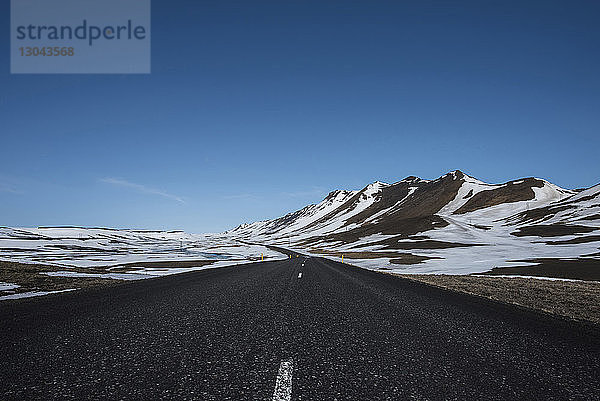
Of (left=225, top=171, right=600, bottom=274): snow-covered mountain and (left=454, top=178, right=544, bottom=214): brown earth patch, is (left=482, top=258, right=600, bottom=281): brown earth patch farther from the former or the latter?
(left=454, top=178, right=544, bottom=214): brown earth patch

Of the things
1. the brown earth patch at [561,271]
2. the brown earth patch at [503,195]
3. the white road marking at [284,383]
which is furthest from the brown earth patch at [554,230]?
the white road marking at [284,383]

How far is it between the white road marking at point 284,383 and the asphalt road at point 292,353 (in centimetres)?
3

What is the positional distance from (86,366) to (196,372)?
1.74 meters

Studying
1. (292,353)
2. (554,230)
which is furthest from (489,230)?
(292,353)

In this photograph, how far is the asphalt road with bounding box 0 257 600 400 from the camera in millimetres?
4371

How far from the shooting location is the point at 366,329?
766 cm

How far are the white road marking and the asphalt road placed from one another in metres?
0.03

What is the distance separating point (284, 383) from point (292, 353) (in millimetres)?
1367

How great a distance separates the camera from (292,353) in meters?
5.82

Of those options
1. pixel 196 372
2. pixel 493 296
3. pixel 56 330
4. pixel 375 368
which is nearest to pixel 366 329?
pixel 375 368

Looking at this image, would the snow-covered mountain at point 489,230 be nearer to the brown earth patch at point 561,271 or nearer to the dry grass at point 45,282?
the brown earth patch at point 561,271

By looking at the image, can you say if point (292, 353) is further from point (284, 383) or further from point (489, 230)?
point (489, 230)

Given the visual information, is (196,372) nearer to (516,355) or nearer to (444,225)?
(516,355)

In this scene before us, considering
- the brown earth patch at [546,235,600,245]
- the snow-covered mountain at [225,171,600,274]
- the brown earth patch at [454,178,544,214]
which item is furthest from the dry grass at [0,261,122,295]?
the brown earth patch at [454,178,544,214]
